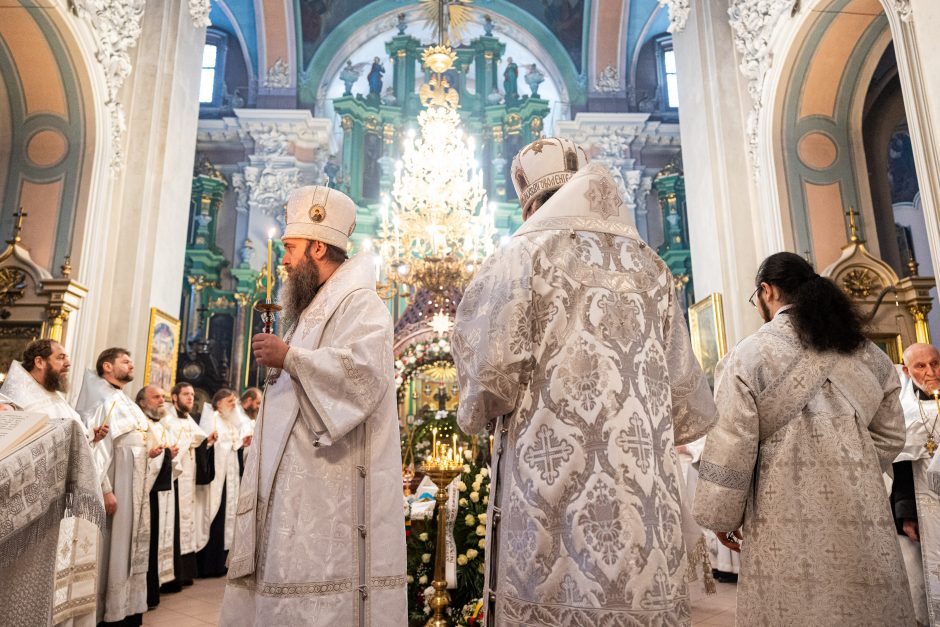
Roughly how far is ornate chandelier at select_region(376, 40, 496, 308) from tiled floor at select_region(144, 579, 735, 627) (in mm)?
5111

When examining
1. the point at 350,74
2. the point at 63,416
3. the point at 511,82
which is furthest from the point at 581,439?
the point at 350,74

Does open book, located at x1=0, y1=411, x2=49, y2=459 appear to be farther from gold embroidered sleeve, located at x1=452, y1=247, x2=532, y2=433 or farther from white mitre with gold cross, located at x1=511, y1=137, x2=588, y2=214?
white mitre with gold cross, located at x1=511, y1=137, x2=588, y2=214

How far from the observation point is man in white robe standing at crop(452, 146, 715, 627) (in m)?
1.68

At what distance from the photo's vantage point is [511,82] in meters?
16.6

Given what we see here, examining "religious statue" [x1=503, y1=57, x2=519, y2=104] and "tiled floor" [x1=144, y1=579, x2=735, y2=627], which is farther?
"religious statue" [x1=503, y1=57, x2=519, y2=104]

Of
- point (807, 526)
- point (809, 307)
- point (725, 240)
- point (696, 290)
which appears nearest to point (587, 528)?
point (807, 526)

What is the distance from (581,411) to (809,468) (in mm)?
1168

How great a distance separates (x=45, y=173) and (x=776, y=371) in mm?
7376

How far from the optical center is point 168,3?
802 centimetres

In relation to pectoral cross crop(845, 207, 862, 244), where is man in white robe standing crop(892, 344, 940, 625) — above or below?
below

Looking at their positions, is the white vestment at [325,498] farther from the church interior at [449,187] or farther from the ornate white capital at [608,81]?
the ornate white capital at [608,81]

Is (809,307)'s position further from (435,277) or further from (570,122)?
(570,122)

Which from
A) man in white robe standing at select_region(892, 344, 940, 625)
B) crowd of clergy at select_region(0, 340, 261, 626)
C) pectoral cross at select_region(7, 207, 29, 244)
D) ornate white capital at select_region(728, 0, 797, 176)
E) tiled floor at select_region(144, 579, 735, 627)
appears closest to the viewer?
man in white robe standing at select_region(892, 344, 940, 625)

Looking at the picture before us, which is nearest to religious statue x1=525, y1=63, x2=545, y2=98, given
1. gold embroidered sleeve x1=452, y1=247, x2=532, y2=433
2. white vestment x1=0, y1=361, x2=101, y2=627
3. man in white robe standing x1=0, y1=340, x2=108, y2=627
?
man in white robe standing x1=0, y1=340, x2=108, y2=627
